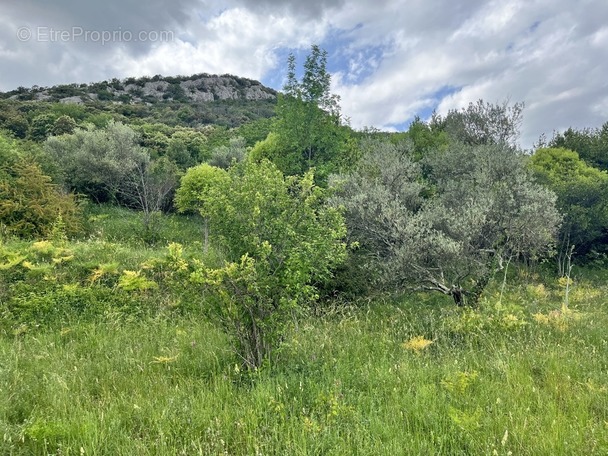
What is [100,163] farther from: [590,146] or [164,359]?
[590,146]

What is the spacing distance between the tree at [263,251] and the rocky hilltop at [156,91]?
259 ft

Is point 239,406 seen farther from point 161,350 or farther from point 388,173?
point 388,173

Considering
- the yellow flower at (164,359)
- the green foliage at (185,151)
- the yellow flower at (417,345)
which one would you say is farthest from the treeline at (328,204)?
the green foliage at (185,151)

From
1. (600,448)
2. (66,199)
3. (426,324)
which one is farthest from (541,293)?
(66,199)

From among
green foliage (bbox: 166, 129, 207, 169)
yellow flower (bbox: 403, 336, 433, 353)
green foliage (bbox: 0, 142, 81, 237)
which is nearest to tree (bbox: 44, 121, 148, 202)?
green foliage (bbox: 166, 129, 207, 169)

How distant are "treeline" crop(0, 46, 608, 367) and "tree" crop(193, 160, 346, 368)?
0.02 m

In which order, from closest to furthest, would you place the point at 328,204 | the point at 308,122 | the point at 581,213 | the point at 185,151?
the point at 328,204
the point at 308,122
the point at 581,213
the point at 185,151

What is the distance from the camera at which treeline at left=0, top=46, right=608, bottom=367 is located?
15.6ft

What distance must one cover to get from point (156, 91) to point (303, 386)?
103970 mm

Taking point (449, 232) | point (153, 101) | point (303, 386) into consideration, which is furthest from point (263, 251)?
point (153, 101)

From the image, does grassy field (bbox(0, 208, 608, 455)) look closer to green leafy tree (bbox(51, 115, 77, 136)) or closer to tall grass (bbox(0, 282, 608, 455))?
tall grass (bbox(0, 282, 608, 455))

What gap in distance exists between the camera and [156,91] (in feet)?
306

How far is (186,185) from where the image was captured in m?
16.7

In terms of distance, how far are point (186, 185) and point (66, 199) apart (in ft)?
15.7
